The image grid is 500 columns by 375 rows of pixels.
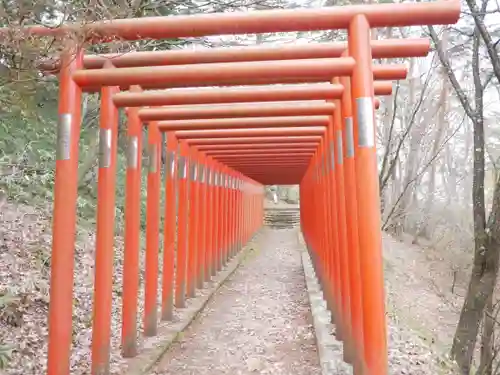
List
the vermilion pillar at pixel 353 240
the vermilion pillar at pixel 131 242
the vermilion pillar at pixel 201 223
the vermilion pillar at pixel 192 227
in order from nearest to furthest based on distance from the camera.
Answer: the vermilion pillar at pixel 353 240
the vermilion pillar at pixel 131 242
the vermilion pillar at pixel 192 227
the vermilion pillar at pixel 201 223

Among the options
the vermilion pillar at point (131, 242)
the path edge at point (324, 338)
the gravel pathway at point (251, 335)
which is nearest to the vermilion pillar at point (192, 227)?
the gravel pathway at point (251, 335)

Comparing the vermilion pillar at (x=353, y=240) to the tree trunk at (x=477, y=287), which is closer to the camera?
the vermilion pillar at (x=353, y=240)

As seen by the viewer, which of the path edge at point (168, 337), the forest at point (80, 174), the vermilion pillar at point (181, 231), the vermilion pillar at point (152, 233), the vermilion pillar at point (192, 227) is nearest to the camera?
the forest at point (80, 174)

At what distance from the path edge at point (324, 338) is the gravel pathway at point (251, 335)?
175 millimetres

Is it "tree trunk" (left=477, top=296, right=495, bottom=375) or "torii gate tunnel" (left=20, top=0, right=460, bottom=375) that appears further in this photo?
"tree trunk" (left=477, top=296, right=495, bottom=375)

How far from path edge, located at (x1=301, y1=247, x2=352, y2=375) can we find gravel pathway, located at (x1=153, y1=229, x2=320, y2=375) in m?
0.18

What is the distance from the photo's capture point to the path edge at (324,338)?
4945 mm

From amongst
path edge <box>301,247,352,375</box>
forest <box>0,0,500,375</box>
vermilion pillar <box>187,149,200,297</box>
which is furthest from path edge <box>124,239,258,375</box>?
path edge <box>301,247,352,375</box>

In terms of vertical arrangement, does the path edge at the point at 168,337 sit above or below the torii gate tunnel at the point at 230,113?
below

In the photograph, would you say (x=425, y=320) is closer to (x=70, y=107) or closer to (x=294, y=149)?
(x=294, y=149)

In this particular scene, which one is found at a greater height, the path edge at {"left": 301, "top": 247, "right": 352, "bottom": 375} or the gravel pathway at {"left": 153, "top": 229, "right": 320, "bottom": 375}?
the path edge at {"left": 301, "top": 247, "right": 352, "bottom": 375}

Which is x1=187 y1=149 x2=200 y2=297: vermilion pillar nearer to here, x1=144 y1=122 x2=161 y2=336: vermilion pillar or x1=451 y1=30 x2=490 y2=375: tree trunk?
x1=144 y1=122 x2=161 y2=336: vermilion pillar

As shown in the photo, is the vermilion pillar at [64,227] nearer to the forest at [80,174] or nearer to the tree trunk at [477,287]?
the forest at [80,174]

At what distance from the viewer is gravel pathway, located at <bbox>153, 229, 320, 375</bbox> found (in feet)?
17.9
